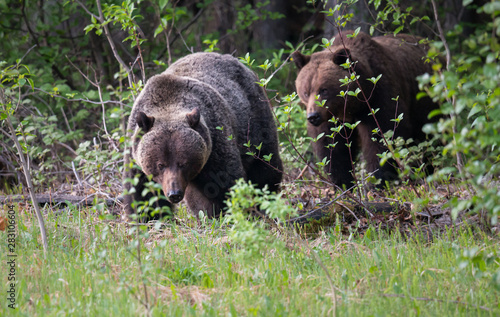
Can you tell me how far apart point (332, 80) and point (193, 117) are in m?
2.34

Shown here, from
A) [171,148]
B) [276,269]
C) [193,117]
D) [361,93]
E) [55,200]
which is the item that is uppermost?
[193,117]

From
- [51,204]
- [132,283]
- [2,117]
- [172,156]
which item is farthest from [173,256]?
[51,204]

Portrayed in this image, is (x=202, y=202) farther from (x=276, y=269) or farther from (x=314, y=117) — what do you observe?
(x=276, y=269)

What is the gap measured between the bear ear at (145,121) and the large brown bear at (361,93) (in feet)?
7.06

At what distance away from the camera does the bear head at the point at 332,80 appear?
6.91m

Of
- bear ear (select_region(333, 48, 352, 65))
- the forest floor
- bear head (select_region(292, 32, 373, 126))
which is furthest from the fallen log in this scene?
bear ear (select_region(333, 48, 352, 65))

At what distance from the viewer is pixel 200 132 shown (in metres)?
5.49

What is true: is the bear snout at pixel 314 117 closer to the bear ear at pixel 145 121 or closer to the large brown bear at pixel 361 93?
the large brown bear at pixel 361 93

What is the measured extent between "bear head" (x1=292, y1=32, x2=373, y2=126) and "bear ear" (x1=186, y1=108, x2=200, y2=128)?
181cm

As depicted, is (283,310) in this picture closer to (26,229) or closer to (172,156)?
(172,156)

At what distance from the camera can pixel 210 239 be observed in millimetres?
4938

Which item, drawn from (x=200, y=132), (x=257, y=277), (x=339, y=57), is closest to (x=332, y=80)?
(x=339, y=57)

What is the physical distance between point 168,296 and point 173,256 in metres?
0.76

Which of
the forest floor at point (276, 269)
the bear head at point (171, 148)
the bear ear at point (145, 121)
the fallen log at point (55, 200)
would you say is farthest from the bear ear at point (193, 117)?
the fallen log at point (55, 200)
